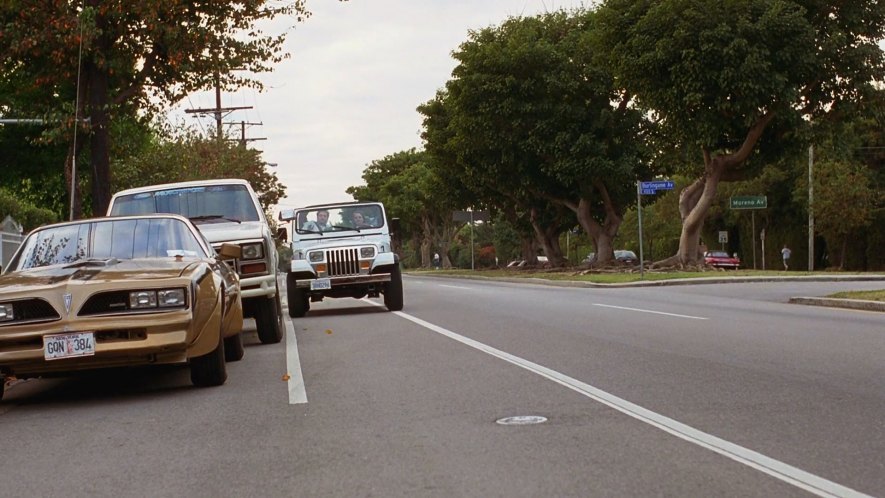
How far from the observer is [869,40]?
3575 centimetres

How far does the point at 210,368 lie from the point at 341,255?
31.8 ft

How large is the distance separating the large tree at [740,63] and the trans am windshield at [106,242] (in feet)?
84.5

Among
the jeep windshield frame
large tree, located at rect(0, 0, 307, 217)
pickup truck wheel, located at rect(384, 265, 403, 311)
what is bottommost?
pickup truck wheel, located at rect(384, 265, 403, 311)

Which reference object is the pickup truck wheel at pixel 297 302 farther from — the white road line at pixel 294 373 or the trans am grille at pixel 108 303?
the trans am grille at pixel 108 303

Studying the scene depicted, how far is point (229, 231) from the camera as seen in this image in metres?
13.4

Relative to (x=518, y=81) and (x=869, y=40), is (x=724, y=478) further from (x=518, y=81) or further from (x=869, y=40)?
(x=518, y=81)

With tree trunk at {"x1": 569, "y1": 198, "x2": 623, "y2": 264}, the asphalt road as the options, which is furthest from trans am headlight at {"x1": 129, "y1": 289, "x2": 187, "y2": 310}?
tree trunk at {"x1": 569, "y1": 198, "x2": 623, "y2": 264}

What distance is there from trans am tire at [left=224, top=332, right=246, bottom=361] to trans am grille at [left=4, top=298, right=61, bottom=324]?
286cm

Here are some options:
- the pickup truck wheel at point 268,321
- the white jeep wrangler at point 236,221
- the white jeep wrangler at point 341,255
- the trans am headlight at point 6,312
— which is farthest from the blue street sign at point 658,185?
the trans am headlight at point 6,312

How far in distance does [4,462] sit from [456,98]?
41.3 metres

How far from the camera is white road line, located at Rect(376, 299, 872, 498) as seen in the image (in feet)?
16.8

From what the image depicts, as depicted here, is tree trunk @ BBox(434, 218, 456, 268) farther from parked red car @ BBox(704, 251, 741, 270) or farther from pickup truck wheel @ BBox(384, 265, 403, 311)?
pickup truck wheel @ BBox(384, 265, 403, 311)

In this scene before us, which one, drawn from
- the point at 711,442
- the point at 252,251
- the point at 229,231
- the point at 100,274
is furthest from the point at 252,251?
the point at 711,442

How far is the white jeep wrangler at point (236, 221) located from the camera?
13133mm
